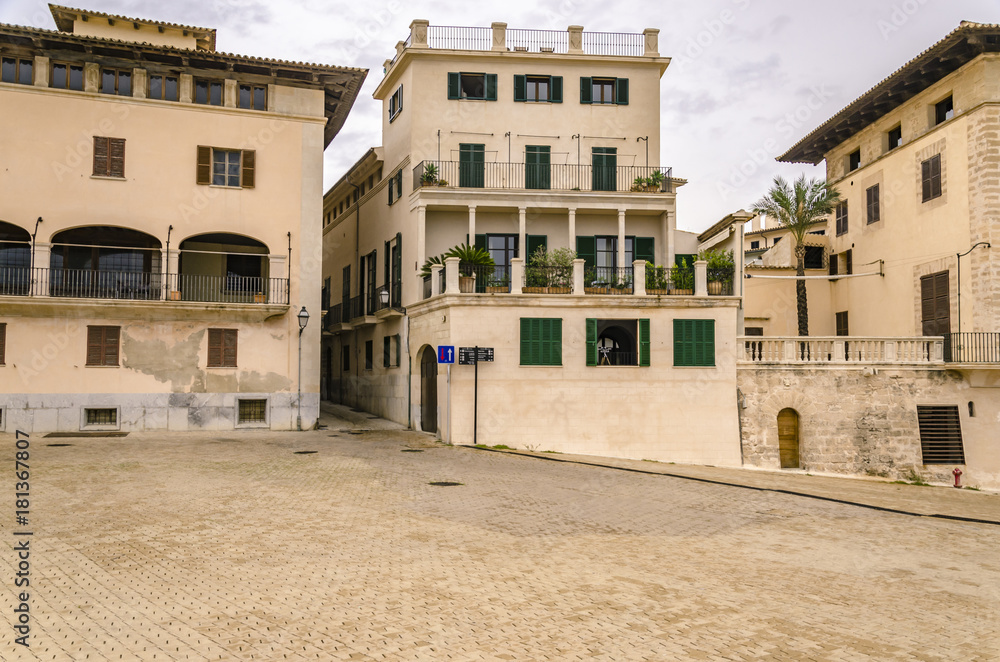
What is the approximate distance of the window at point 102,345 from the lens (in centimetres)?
2483

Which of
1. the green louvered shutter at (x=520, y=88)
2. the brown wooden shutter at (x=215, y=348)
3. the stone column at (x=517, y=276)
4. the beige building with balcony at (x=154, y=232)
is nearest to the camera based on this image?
the stone column at (x=517, y=276)

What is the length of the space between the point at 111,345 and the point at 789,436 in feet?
71.6

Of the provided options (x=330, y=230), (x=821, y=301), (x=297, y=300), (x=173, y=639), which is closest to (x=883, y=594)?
(x=173, y=639)

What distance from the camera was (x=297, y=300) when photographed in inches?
1054

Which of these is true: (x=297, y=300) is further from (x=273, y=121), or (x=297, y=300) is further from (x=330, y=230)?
(x=330, y=230)

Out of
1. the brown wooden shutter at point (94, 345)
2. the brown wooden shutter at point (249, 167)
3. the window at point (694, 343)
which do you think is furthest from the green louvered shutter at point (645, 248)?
the brown wooden shutter at point (94, 345)

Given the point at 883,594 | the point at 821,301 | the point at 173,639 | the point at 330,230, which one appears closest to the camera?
Result: the point at 173,639

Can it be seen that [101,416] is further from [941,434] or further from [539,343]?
[941,434]

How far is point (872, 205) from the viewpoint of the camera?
32250 mm

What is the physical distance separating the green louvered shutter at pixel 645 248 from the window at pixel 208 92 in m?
15.6

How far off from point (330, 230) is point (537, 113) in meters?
16.0

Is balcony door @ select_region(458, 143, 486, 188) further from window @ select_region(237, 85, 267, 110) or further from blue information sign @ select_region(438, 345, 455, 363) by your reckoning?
blue information sign @ select_region(438, 345, 455, 363)

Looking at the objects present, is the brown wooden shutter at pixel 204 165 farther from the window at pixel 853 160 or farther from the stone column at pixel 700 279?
the window at pixel 853 160

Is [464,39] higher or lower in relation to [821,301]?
higher
